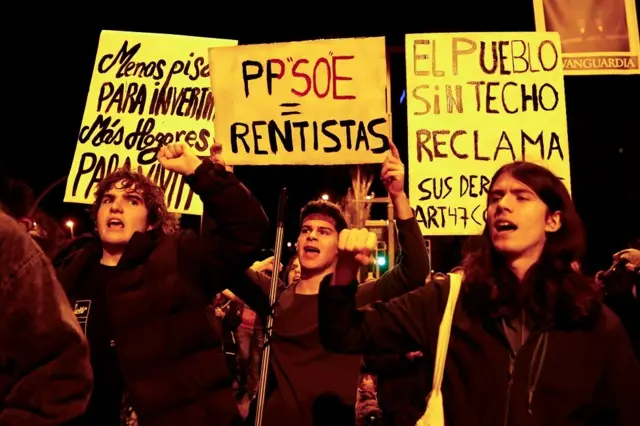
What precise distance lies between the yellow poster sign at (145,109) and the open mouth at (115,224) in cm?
106

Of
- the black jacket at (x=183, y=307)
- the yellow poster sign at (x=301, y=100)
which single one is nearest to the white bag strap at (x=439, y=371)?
the black jacket at (x=183, y=307)

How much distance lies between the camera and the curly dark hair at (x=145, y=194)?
13.2 ft

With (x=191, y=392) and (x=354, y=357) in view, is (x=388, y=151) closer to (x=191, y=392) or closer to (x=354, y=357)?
(x=354, y=357)

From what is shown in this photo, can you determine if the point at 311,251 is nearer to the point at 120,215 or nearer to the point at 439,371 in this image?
the point at 120,215

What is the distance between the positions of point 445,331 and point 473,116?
2.59m

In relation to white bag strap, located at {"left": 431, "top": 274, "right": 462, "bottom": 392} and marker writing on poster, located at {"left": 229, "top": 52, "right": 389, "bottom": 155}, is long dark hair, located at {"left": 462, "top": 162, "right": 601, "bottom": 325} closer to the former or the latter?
white bag strap, located at {"left": 431, "top": 274, "right": 462, "bottom": 392}

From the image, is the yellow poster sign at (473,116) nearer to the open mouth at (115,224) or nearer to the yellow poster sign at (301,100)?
the yellow poster sign at (301,100)

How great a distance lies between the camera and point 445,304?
2.88 meters

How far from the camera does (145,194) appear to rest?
Result: 13.2 ft

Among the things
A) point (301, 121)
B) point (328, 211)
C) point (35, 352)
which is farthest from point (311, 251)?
point (35, 352)

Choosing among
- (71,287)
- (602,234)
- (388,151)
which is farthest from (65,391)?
(602,234)

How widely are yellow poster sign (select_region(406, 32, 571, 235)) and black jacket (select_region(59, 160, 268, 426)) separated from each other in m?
1.73

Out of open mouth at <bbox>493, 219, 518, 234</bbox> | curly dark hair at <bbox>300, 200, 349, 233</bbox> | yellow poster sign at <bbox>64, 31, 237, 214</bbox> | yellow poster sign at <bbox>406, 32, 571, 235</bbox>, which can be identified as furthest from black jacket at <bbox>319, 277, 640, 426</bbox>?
yellow poster sign at <bbox>64, 31, 237, 214</bbox>

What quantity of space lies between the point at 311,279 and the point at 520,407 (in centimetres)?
182
